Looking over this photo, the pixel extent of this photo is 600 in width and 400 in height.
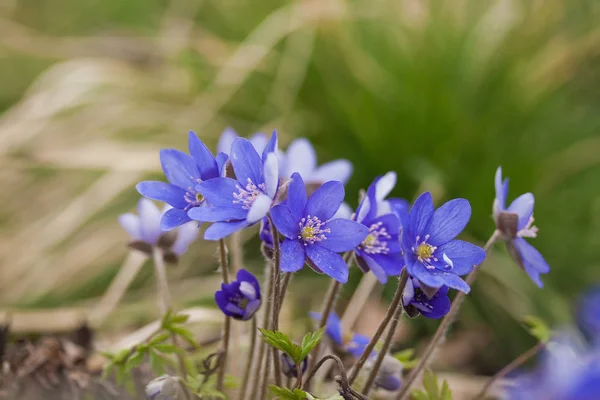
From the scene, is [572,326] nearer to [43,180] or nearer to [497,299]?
[497,299]

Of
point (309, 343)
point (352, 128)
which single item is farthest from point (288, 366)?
point (352, 128)

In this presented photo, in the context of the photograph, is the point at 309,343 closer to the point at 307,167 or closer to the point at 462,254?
the point at 462,254

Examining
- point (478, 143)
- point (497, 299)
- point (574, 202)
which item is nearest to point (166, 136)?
point (478, 143)

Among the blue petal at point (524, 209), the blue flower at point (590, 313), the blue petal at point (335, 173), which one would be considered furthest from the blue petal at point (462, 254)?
the blue flower at point (590, 313)

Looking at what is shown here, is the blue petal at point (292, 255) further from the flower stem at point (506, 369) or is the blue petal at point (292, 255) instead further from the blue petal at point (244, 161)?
the flower stem at point (506, 369)

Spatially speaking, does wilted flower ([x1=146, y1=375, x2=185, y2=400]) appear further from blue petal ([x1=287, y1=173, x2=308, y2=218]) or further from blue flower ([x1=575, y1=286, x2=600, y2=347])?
blue flower ([x1=575, y1=286, x2=600, y2=347])

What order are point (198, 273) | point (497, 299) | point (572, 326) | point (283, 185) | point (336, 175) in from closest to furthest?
point (283, 185) → point (336, 175) → point (572, 326) → point (497, 299) → point (198, 273)
